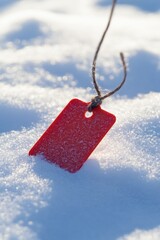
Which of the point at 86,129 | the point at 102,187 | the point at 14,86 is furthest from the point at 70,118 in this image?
the point at 14,86

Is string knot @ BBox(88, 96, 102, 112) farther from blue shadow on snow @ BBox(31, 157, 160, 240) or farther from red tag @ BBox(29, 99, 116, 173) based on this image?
→ blue shadow on snow @ BBox(31, 157, 160, 240)

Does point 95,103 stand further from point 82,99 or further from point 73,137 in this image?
point 82,99

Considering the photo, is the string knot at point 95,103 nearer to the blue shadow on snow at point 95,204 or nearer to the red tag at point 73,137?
the red tag at point 73,137

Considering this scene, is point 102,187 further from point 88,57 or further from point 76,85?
point 88,57

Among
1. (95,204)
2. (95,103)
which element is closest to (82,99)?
(95,103)

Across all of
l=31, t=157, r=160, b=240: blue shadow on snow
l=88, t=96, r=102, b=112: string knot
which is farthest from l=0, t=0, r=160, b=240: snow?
l=88, t=96, r=102, b=112: string knot
